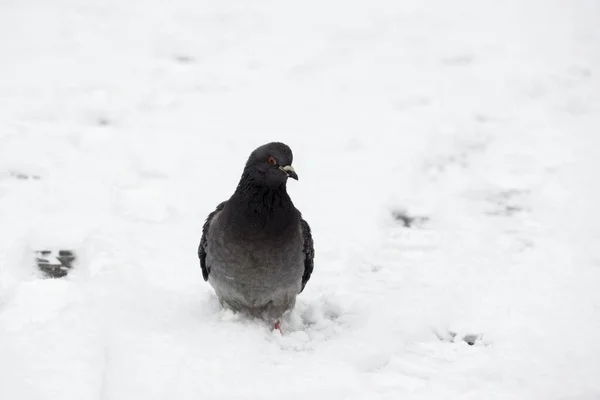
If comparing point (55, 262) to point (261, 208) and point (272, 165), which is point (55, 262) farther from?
point (272, 165)

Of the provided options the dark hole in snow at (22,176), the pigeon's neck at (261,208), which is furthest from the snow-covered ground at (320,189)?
the pigeon's neck at (261,208)

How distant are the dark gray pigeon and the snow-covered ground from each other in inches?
10.4

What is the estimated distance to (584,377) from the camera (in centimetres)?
450

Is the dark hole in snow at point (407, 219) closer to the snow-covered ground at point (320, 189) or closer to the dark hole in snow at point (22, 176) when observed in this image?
the snow-covered ground at point (320, 189)

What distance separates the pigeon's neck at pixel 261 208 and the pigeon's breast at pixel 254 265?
0.07m

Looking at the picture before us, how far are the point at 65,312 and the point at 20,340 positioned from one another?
439 millimetres

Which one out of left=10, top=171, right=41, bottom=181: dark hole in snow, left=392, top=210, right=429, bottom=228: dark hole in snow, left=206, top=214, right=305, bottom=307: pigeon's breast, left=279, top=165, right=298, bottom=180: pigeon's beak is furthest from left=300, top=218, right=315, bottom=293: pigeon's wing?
left=10, top=171, right=41, bottom=181: dark hole in snow

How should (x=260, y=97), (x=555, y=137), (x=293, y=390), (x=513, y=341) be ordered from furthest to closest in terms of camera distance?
(x=260, y=97)
(x=555, y=137)
(x=513, y=341)
(x=293, y=390)

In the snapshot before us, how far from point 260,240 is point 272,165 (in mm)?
507

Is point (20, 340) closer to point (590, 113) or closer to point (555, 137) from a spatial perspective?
point (555, 137)

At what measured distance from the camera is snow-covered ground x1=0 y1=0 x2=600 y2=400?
457 cm

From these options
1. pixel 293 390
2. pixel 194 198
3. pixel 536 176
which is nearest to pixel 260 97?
pixel 194 198

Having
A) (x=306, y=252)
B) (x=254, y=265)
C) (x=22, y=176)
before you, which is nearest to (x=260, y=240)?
(x=254, y=265)

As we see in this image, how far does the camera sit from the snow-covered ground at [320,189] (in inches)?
180
